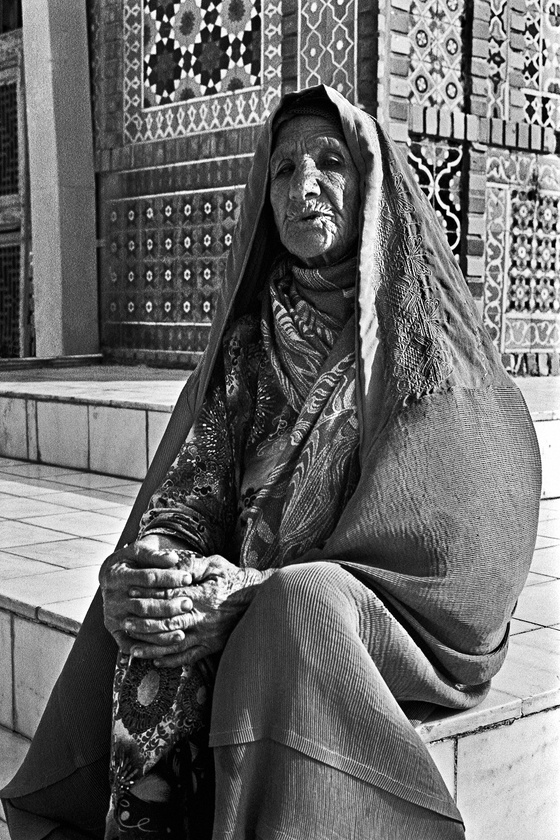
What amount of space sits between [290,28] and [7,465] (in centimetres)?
238

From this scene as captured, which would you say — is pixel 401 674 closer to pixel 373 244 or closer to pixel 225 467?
pixel 225 467

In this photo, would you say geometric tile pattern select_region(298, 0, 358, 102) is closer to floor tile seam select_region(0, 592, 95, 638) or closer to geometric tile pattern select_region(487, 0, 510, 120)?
geometric tile pattern select_region(487, 0, 510, 120)

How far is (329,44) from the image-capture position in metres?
4.96

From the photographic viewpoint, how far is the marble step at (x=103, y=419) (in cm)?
413

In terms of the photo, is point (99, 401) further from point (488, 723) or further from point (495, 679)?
point (488, 723)

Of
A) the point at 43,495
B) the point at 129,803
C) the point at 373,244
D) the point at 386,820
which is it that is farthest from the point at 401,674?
the point at 43,495

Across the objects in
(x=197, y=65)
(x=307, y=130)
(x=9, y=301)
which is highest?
(x=197, y=65)

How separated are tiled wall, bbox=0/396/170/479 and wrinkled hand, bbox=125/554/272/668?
2614mm

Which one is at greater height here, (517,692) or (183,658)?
(183,658)

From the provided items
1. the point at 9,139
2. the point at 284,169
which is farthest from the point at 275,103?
the point at 284,169

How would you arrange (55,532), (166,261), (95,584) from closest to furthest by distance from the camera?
(95,584) → (55,532) → (166,261)

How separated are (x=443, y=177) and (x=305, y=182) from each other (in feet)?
11.7

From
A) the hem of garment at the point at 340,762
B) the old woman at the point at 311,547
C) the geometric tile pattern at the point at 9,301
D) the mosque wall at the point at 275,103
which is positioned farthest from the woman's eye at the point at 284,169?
the geometric tile pattern at the point at 9,301

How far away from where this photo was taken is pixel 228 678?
1495 millimetres
